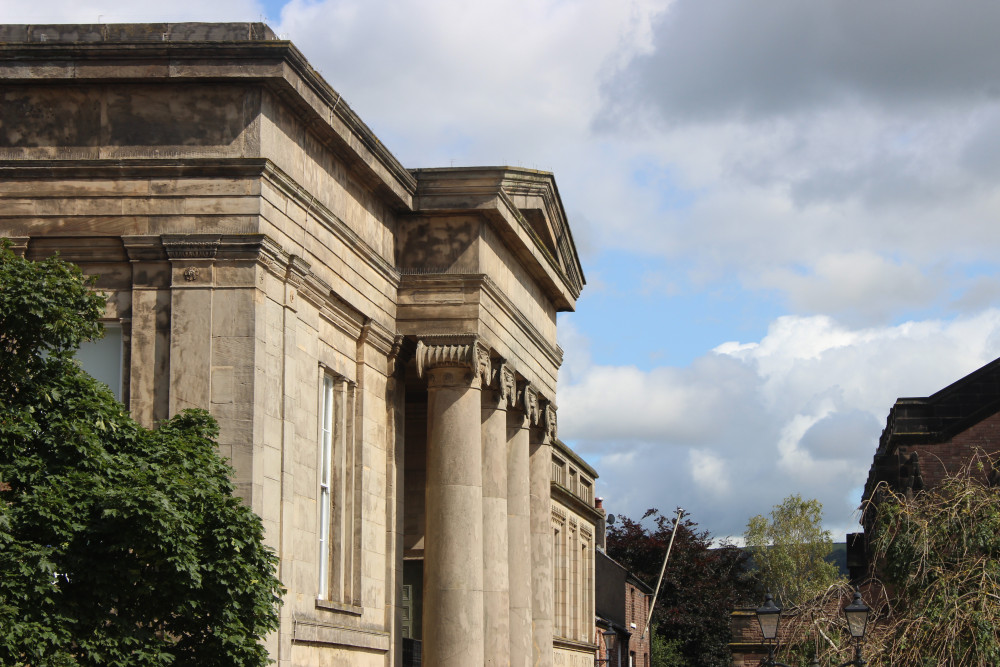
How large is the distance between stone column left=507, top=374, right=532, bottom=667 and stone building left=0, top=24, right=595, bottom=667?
6cm

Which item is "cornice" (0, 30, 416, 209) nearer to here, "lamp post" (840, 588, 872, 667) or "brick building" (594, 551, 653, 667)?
"lamp post" (840, 588, 872, 667)

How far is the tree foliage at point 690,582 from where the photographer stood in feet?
225

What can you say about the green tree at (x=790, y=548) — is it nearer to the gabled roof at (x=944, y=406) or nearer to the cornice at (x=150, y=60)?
the gabled roof at (x=944, y=406)

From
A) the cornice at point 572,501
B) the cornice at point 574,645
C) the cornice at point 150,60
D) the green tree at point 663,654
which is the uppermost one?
the cornice at point 150,60

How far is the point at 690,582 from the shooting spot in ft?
234

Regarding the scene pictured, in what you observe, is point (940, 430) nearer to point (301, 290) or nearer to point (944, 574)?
point (944, 574)

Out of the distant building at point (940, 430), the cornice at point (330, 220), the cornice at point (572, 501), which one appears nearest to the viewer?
the cornice at point (330, 220)

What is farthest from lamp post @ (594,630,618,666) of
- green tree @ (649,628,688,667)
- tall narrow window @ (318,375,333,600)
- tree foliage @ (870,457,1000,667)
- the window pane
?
the window pane

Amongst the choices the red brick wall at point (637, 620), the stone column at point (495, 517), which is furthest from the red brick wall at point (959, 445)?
the stone column at point (495, 517)

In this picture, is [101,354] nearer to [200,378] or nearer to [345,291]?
[200,378]

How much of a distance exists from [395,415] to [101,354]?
6.72 metres

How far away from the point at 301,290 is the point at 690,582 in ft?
178

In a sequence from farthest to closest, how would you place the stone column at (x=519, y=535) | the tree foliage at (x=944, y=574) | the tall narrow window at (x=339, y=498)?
the stone column at (x=519, y=535) < the tall narrow window at (x=339, y=498) < the tree foliage at (x=944, y=574)

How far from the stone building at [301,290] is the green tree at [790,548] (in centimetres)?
6047
